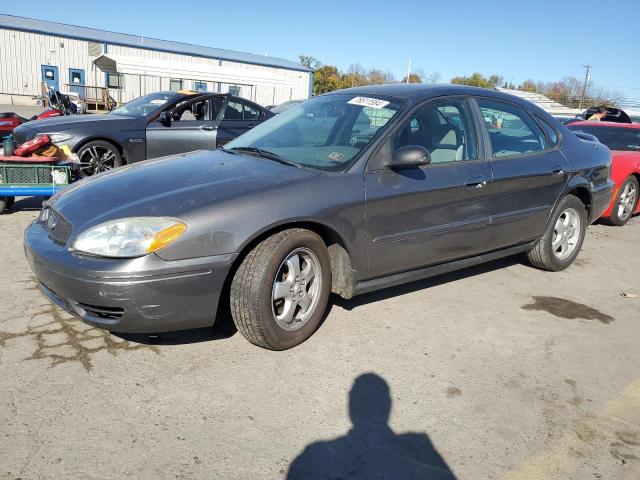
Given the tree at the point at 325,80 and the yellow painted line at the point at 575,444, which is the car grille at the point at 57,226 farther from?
the tree at the point at 325,80

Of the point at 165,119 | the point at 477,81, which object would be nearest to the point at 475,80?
the point at 477,81

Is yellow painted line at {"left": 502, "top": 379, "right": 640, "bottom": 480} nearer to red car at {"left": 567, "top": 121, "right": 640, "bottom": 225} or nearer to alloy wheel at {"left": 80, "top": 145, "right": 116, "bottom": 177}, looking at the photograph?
red car at {"left": 567, "top": 121, "right": 640, "bottom": 225}

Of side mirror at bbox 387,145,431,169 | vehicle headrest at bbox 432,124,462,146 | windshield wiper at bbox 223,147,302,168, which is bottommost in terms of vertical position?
windshield wiper at bbox 223,147,302,168

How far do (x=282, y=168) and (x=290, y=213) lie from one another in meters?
0.48

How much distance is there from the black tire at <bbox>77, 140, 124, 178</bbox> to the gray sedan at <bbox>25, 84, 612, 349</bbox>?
3.87 m

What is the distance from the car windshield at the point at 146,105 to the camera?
27.1 feet

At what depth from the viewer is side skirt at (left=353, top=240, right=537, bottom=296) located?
3582mm

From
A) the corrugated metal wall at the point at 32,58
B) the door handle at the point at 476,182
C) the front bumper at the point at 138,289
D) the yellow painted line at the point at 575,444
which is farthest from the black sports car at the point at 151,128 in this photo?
the corrugated metal wall at the point at 32,58

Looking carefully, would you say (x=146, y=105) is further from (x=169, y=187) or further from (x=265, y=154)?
(x=169, y=187)

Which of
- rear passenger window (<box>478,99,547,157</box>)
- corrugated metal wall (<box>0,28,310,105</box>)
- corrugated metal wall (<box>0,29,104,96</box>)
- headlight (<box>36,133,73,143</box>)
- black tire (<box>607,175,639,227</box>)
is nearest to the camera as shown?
rear passenger window (<box>478,99,547,157</box>)

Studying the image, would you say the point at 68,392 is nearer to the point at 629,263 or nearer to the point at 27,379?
the point at 27,379

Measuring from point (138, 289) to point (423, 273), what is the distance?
2.05 m

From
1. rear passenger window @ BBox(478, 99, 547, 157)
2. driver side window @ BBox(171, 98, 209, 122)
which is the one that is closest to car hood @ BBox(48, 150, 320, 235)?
rear passenger window @ BBox(478, 99, 547, 157)

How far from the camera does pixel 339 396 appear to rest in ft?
9.27
